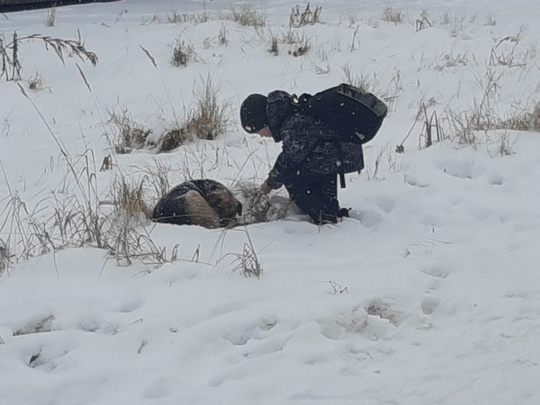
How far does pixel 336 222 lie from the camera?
4082 millimetres

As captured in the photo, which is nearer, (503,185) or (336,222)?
(336,222)

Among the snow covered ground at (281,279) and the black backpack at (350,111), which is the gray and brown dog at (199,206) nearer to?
the snow covered ground at (281,279)

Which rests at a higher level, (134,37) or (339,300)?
(134,37)

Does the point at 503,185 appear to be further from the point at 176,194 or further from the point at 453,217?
the point at 176,194

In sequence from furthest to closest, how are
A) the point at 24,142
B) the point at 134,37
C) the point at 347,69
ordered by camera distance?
the point at 134,37 → the point at 347,69 → the point at 24,142

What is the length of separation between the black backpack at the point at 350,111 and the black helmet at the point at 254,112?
0.84 feet

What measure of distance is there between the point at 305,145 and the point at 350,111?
0.98ft

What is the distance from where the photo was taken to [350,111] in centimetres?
386

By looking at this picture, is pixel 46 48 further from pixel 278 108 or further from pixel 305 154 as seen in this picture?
pixel 305 154

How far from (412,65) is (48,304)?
5.64 metres

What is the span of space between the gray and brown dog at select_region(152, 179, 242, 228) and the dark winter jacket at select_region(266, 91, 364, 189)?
0.35 m

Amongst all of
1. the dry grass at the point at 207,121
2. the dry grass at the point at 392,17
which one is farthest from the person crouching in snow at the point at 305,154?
the dry grass at the point at 392,17

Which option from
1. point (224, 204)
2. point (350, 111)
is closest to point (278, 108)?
point (350, 111)

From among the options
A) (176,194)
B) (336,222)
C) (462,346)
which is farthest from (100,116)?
(462,346)
